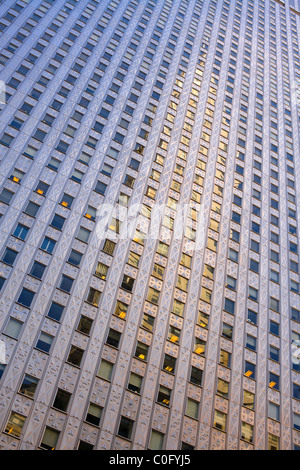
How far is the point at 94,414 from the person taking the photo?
29719 millimetres

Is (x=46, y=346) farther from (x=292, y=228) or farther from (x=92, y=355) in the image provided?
(x=292, y=228)

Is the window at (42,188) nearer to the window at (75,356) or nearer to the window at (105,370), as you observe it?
the window at (75,356)

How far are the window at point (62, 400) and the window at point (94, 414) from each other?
5.30ft

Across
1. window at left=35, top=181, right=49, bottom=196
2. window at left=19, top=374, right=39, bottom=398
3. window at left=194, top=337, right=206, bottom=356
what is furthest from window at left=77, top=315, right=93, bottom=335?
window at left=35, top=181, right=49, bottom=196

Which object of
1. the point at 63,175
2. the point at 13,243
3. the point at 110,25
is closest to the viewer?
the point at 13,243

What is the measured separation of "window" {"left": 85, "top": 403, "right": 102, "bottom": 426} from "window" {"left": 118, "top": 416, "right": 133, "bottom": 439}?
5.37 feet

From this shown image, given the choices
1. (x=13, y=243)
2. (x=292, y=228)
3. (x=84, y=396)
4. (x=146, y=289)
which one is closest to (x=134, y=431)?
(x=84, y=396)

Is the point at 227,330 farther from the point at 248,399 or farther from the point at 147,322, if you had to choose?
the point at 147,322

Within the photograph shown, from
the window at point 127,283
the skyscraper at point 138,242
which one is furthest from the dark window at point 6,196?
the window at point 127,283

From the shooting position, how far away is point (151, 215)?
41.2 m

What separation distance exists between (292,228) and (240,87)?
23.0 m

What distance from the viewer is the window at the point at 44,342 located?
30531 mm

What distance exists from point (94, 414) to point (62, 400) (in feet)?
7.78

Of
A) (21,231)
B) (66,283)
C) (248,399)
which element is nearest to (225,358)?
(248,399)
